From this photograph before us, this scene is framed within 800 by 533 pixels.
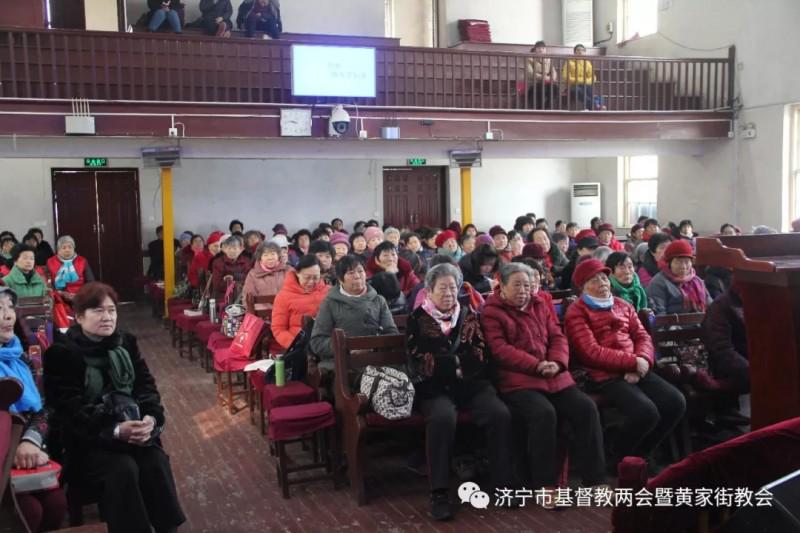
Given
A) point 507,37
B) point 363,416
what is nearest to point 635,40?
point 507,37

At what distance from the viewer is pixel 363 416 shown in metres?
3.99

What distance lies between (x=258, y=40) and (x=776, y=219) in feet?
26.2

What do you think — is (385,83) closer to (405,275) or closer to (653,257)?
(405,275)

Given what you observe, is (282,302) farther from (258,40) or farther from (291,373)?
(258,40)

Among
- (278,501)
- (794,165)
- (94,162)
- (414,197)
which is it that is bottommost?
(278,501)

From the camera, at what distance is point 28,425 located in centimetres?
313

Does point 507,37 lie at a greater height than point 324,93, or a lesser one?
greater

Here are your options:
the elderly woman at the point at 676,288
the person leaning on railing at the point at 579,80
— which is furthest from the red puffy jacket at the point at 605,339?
the person leaning on railing at the point at 579,80

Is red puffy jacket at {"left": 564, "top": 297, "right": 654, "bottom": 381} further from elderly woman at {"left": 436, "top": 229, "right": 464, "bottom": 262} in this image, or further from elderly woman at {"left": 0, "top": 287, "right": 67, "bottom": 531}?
elderly woman at {"left": 436, "top": 229, "right": 464, "bottom": 262}

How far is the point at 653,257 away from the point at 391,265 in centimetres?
227

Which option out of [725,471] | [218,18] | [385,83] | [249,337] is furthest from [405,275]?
[218,18]

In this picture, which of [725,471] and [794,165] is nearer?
[725,471]

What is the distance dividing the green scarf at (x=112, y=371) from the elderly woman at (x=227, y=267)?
4.13 metres

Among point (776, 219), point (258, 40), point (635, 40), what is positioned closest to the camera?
point (258, 40)
